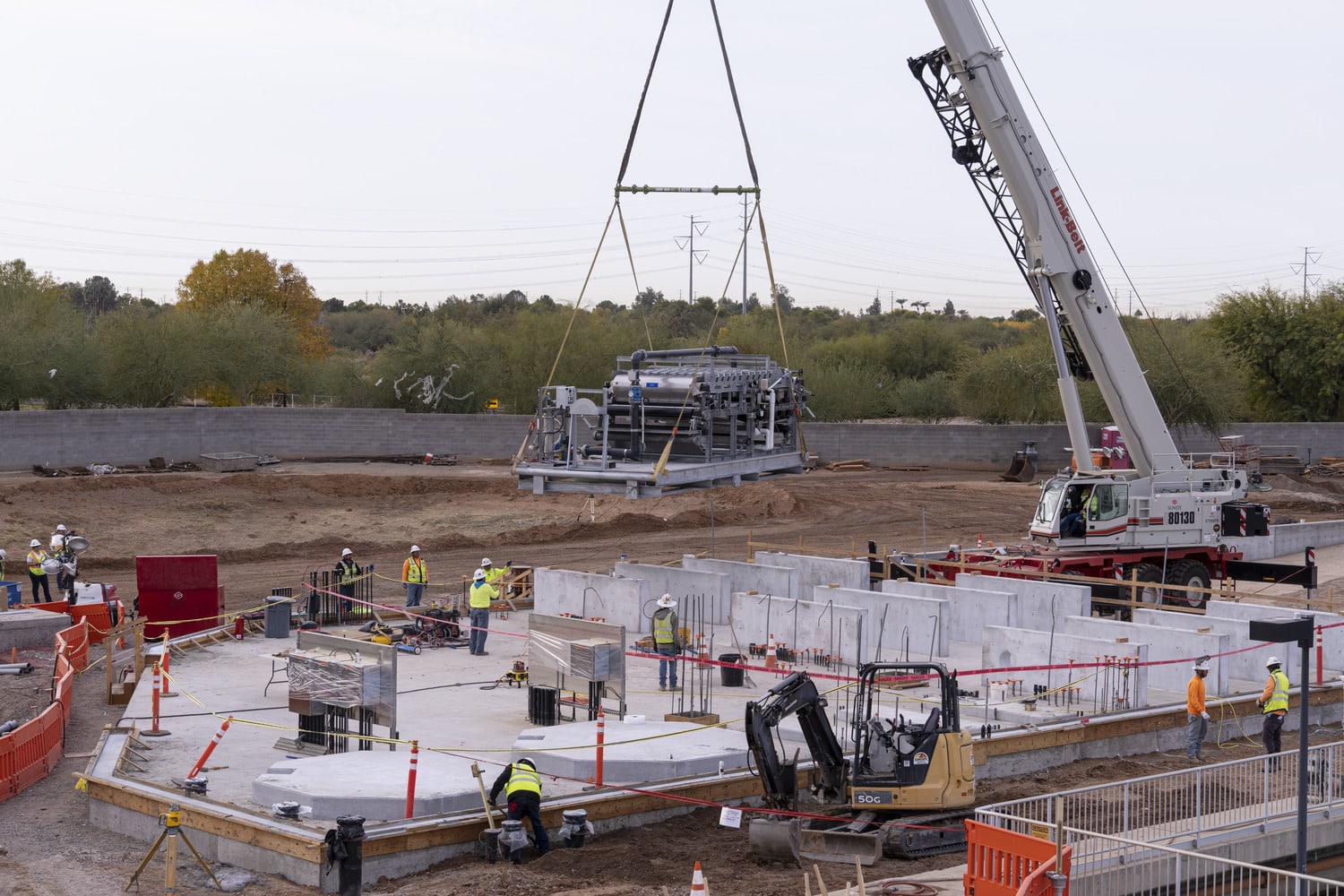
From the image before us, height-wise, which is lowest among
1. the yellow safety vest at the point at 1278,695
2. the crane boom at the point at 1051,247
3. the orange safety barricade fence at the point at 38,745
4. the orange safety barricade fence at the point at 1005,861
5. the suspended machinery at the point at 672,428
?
the orange safety barricade fence at the point at 38,745

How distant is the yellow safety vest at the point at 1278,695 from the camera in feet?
59.7

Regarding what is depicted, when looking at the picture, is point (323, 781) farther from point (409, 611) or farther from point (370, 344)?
point (370, 344)

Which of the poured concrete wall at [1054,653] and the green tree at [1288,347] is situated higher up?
the green tree at [1288,347]

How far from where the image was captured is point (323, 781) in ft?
48.5

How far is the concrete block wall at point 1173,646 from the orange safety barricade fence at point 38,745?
14817 millimetres

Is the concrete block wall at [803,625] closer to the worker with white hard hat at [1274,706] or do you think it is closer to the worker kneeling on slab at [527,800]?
the worker with white hard hat at [1274,706]

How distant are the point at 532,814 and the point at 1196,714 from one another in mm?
9444

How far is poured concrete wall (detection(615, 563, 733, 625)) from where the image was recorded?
2741 centimetres

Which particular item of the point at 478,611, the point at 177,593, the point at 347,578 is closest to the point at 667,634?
the point at 478,611

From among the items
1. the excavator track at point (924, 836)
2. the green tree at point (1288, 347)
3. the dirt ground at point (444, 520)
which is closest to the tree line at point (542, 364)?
the green tree at point (1288, 347)

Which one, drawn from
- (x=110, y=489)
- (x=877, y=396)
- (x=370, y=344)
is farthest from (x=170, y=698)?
(x=370, y=344)

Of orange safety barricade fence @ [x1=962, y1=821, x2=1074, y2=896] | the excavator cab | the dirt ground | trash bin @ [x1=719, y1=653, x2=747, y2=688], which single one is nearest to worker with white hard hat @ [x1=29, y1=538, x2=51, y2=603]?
the dirt ground

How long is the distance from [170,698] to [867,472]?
1476 inches

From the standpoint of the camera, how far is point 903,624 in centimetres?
2427
